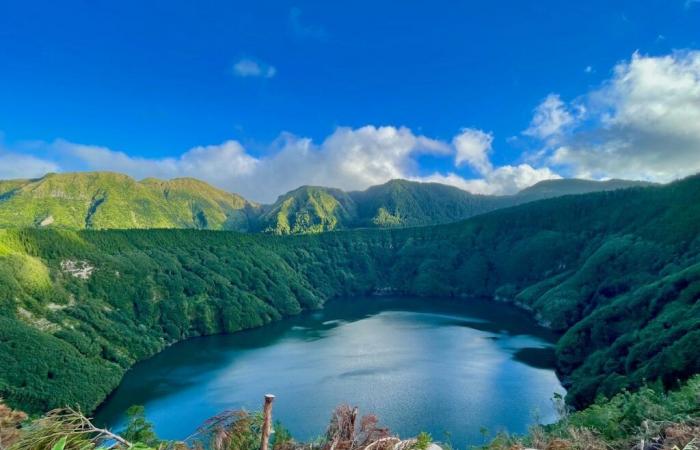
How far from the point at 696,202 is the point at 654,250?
1674 cm

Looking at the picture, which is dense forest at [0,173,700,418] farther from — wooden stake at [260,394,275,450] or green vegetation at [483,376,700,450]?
wooden stake at [260,394,275,450]

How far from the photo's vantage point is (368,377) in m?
63.9

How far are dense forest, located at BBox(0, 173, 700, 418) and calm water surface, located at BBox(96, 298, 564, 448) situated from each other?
4.88 metres

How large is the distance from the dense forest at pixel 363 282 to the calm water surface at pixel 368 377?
16.0 feet

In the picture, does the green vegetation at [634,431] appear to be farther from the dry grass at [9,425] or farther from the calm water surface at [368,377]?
the calm water surface at [368,377]

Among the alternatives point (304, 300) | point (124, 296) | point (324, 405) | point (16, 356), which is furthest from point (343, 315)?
point (16, 356)

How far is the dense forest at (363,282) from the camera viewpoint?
5494 cm

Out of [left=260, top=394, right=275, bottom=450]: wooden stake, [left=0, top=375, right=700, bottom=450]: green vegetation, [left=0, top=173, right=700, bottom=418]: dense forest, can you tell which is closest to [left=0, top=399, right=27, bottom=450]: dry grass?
[left=0, top=375, right=700, bottom=450]: green vegetation

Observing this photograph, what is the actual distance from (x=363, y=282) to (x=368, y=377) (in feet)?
344

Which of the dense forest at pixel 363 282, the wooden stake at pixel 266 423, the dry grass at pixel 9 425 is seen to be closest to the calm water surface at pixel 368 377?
the dense forest at pixel 363 282

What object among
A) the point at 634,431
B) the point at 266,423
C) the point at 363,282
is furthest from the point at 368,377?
the point at 363,282

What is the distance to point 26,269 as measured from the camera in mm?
78188

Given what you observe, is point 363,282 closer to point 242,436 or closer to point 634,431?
point 634,431

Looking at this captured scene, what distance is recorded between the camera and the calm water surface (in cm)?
4981
